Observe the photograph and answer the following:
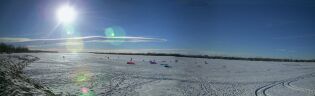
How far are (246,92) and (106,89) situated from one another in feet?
23.9

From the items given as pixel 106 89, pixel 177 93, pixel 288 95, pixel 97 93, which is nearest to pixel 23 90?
pixel 97 93

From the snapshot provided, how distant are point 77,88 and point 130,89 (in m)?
2.56

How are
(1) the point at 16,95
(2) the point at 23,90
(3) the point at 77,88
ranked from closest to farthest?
(1) the point at 16,95 < (2) the point at 23,90 < (3) the point at 77,88

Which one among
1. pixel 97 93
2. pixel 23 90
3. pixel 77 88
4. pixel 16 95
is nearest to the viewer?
pixel 16 95

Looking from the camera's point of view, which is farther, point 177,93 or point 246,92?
point 246,92

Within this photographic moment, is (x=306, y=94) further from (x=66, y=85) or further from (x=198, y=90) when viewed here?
(x=66, y=85)

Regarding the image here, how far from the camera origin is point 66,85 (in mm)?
14008

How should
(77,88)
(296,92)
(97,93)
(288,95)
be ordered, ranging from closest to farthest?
1. (97,93)
2. (77,88)
3. (288,95)
4. (296,92)

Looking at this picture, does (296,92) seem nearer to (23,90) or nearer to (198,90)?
(198,90)

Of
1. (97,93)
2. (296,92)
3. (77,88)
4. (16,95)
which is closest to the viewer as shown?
(16,95)

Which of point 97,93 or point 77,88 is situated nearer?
point 97,93

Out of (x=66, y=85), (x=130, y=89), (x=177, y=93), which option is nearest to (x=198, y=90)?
(x=177, y=93)

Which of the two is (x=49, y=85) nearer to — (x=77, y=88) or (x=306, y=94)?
(x=77, y=88)

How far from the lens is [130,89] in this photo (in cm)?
1406
